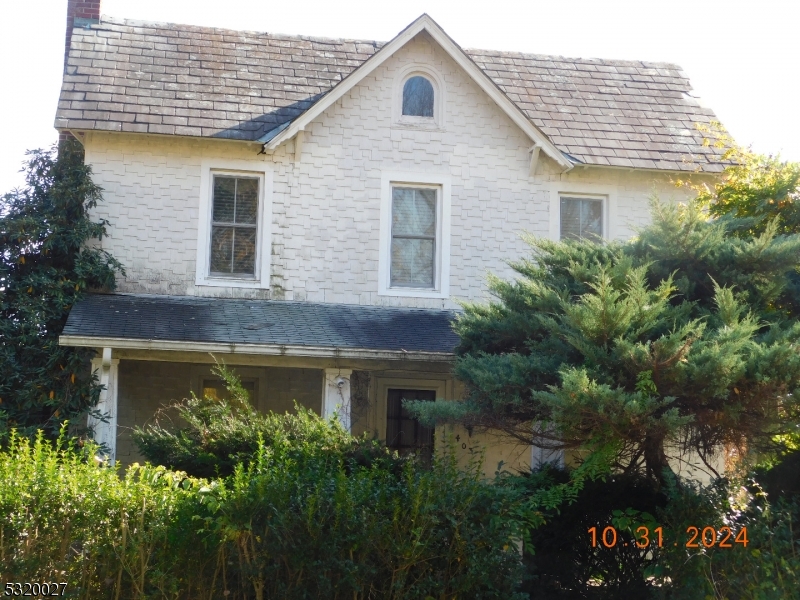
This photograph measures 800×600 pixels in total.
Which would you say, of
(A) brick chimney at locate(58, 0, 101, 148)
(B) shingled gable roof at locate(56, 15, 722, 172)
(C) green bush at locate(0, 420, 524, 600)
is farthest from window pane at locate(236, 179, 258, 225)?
(C) green bush at locate(0, 420, 524, 600)

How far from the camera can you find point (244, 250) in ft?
46.3

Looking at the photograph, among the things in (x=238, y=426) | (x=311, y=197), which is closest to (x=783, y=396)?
(x=238, y=426)

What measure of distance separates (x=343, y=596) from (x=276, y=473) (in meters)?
0.99

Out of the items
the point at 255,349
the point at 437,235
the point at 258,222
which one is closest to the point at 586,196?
the point at 437,235

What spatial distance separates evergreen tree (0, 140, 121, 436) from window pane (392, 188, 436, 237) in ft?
13.6

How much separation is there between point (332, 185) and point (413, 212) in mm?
1297

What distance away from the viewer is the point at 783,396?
8094 mm

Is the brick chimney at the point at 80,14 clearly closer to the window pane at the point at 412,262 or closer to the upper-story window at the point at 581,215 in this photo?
the window pane at the point at 412,262

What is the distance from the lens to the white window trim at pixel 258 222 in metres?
13.8

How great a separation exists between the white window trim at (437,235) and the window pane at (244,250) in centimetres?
186

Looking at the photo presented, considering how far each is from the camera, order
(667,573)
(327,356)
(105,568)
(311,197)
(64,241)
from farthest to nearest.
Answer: (311,197)
(64,241)
(327,356)
(667,573)
(105,568)

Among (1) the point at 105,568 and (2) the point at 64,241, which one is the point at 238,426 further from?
(2) the point at 64,241

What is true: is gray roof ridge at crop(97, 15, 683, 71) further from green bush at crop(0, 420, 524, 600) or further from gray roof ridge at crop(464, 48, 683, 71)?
green bush at crop(0, 420, 524, 600)

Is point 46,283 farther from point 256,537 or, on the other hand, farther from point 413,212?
point 256,537
